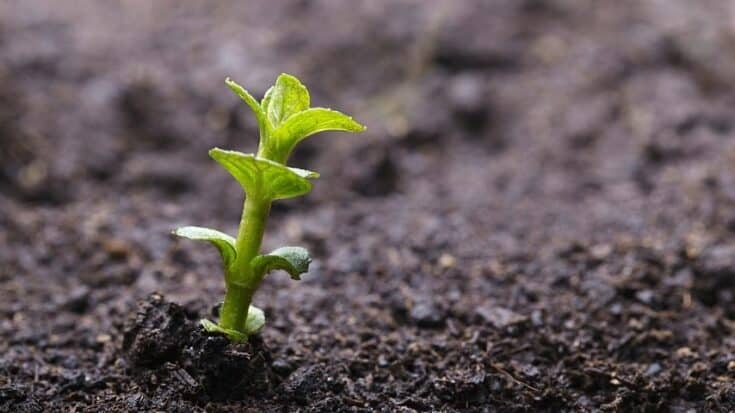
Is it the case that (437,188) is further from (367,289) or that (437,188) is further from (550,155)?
(367,289)

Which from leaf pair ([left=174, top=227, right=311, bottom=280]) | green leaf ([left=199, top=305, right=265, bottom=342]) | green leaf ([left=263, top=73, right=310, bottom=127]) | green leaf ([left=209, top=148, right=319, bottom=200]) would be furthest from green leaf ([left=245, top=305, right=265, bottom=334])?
green leaf ([left=263, top=73, right=310, bottom=127])

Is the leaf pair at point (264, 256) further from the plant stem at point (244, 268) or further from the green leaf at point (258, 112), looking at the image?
the green leaf at point (258, 112)

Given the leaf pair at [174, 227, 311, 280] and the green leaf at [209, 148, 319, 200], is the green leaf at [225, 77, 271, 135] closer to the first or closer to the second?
the green leaf at [209, 148, 319, 200]

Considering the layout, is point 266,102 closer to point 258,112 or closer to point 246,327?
point 258,112

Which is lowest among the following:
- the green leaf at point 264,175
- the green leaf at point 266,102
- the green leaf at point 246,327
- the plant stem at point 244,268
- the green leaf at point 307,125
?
the green leaf at point 246,327

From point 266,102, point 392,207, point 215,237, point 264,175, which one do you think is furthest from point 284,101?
point 392,207

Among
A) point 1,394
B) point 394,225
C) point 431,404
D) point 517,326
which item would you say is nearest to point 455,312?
point 517,326

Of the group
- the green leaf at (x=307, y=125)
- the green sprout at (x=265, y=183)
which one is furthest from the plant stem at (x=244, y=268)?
the green leaf at (x=307, y=125)
